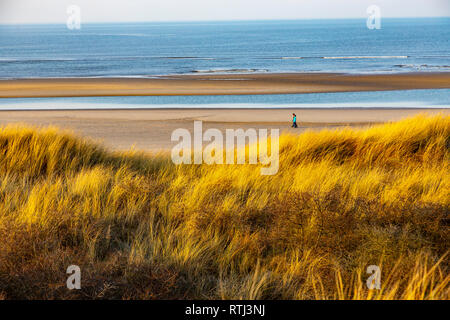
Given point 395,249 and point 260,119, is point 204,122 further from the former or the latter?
point 395,249

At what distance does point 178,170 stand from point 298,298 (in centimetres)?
446

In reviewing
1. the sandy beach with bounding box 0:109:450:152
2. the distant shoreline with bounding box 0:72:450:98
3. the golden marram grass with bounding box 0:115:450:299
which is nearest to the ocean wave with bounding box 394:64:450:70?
the distant shoreline with bounding box 0:72:450:98

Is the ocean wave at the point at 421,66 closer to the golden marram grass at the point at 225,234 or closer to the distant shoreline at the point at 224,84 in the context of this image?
the distant shoreline at the point at 224,84

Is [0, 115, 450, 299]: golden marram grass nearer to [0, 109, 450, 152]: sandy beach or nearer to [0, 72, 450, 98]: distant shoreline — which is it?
[0, 109, 450, 152]: sandy beach

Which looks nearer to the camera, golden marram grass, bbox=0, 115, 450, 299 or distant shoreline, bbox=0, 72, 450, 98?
golden marram grass, bbox=0, 115, 450, 299

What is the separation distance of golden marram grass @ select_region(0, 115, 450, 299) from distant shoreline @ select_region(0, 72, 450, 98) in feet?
95.5

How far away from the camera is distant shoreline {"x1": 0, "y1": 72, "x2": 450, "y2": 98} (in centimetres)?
3728

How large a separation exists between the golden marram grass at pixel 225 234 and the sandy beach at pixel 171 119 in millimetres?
11020

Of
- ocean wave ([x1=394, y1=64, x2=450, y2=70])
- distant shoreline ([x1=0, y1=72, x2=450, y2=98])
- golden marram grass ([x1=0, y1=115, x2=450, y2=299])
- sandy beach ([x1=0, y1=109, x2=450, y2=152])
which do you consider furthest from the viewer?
ocean wave ([x1=394, y1=64, x2=450, y2=70])

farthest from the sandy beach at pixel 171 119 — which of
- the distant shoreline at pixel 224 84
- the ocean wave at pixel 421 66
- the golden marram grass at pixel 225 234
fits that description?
the ocean wave at pixel 421 66

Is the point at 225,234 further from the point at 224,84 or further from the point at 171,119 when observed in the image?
the point at 224,84

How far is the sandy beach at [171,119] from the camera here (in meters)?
20.4

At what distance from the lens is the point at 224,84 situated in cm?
4184

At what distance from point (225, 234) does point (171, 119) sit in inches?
752
